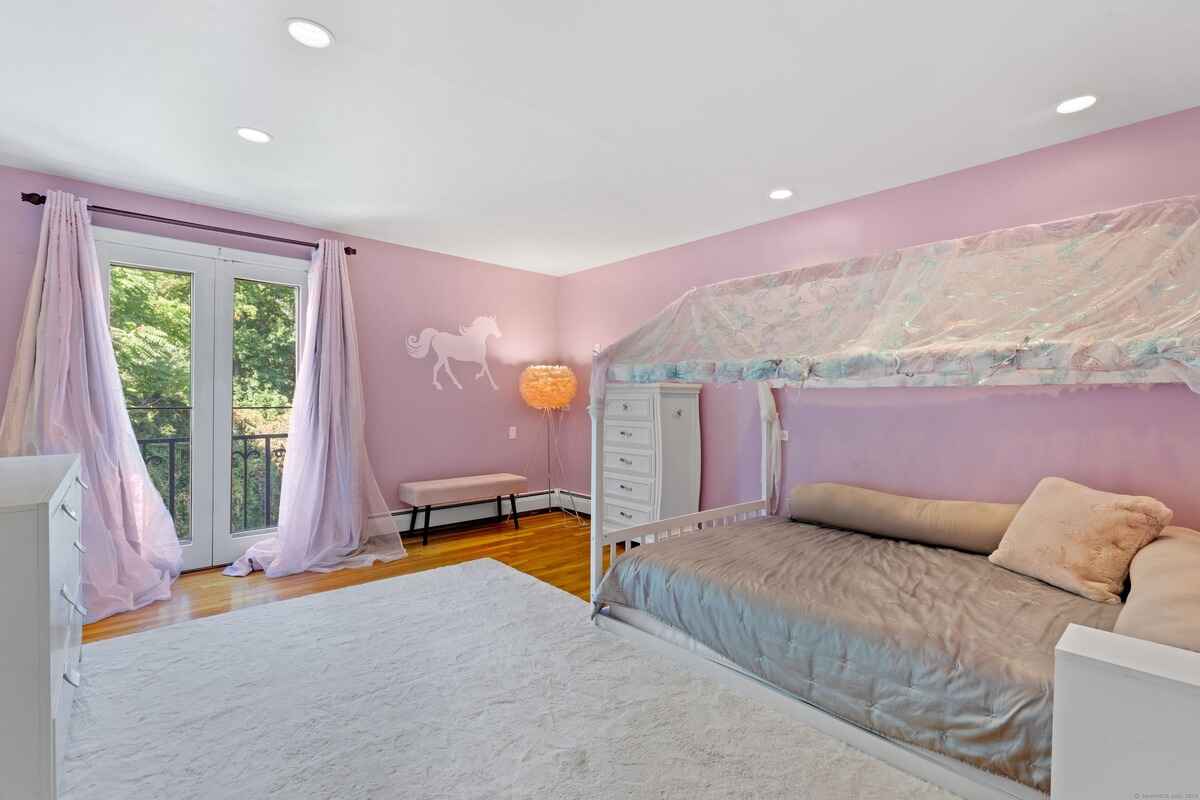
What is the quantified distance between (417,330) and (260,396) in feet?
4.37

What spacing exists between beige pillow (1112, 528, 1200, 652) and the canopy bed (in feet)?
0.43

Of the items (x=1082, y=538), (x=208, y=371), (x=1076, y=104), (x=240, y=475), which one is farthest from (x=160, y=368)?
(x=1076, y=104)

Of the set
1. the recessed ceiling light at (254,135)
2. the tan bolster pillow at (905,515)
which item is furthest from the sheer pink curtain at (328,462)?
the tan bolster pillow at (905,515)

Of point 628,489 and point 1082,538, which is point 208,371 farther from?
point 1082,538

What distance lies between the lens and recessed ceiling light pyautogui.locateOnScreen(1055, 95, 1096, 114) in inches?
92.3

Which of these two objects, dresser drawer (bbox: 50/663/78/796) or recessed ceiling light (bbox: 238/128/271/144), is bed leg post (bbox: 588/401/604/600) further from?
recessed ceiling light (bbox: 238/128/271/144)

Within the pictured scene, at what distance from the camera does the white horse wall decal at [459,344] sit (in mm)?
4867

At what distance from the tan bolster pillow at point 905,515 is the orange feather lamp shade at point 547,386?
248cm

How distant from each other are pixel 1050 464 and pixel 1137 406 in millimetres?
433

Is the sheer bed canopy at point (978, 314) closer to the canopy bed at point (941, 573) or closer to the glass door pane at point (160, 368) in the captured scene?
the canopy bed at point (941, 573)

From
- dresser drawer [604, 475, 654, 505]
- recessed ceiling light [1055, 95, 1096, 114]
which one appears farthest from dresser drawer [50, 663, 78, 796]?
recessed ceiling light [1055, 95, 1096, 114]

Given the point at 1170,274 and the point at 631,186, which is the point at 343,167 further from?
the point at 1170,274

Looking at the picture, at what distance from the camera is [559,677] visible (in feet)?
7.88

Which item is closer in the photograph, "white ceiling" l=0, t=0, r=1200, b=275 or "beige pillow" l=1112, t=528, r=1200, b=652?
"beige pillow" l=1112, t=528, r=1200, b=652
